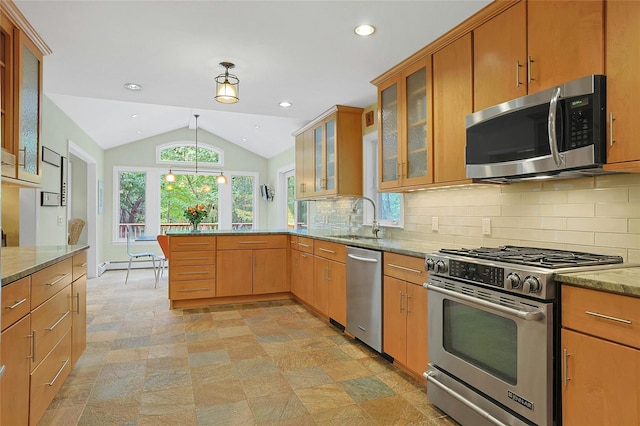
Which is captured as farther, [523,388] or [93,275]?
[93,275]

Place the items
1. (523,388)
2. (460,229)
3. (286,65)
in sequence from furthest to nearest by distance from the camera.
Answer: (286,65), (460,229), (523,388)

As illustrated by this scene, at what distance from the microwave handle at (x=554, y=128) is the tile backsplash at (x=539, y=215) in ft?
1.26

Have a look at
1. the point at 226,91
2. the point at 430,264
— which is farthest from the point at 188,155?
the point at 430,264

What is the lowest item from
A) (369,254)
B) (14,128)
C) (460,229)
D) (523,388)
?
(523,388)

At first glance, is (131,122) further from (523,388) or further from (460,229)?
(523,388)

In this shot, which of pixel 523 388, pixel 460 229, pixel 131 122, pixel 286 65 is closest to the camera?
pixel 523 388

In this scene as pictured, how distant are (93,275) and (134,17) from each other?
5.47m

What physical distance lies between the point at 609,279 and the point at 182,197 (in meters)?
8.10

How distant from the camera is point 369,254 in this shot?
310 cm

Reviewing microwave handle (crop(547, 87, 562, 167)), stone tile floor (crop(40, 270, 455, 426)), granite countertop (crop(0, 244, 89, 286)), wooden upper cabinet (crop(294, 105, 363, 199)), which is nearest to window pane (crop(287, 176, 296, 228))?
wooden upper cabinet (crop(294, 105, 363, 199))

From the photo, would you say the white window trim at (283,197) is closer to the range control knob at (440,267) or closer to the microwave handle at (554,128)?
the range control knob at (440,267)

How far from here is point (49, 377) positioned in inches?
85.2

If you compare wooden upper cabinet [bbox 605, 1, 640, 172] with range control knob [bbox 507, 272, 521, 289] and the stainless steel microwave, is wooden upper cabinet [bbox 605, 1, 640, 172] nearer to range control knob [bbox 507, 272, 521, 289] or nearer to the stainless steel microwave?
the stainless steel microwave

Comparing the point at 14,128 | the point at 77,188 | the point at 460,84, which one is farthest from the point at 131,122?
the point at 460,84
